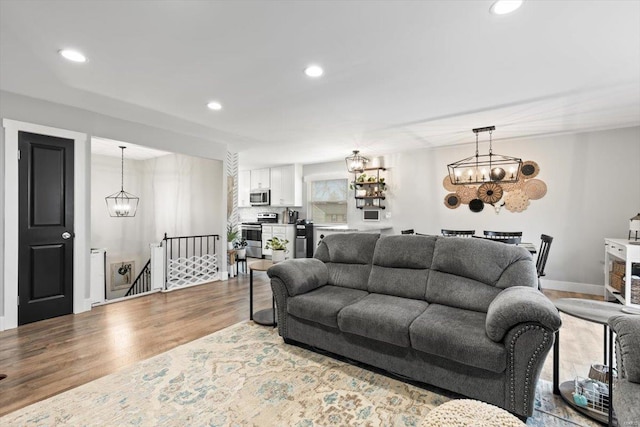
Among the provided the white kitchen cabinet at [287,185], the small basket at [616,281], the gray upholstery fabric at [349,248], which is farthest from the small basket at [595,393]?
the white kitchen cabinet at [287,185]

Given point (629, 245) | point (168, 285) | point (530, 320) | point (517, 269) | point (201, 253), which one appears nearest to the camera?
point (530, 320)

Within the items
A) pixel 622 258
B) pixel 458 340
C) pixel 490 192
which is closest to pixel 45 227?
pixel 458 340

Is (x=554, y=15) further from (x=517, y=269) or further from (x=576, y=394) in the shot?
(x=576, y=394)

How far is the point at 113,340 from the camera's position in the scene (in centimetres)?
299

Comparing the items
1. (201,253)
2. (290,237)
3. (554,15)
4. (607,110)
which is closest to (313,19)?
(554,15)

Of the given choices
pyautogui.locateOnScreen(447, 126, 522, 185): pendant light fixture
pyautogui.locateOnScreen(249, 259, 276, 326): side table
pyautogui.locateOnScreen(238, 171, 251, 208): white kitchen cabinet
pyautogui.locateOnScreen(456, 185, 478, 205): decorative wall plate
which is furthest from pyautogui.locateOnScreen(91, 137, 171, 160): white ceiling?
pyautogui.locateOnScreen(456, 185, 478, 205): decorative wall plate

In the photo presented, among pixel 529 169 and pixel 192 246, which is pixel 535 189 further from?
pixel 192 246

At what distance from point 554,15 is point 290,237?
6486 mm

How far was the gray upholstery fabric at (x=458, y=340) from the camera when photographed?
1.83m

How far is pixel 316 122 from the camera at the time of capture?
429 cm

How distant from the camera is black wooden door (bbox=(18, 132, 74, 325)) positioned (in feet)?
11.1

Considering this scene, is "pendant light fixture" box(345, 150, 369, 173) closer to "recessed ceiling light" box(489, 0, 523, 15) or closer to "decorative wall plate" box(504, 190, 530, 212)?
"decorative wall plate" box(504, 190, 530, 212)

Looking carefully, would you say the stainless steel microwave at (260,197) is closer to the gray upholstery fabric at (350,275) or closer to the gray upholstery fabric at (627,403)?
the gray upholstery fabric at (350,275)

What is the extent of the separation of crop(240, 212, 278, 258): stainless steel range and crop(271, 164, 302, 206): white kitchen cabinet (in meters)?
0.50
